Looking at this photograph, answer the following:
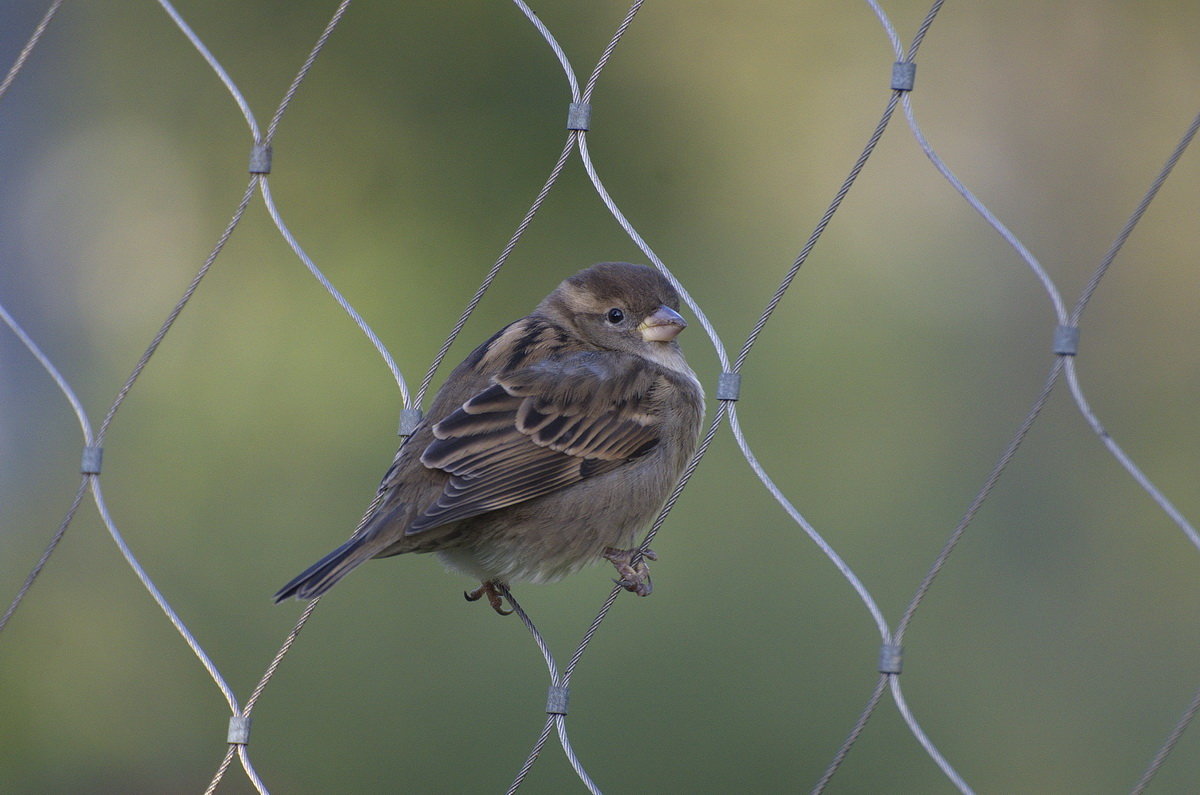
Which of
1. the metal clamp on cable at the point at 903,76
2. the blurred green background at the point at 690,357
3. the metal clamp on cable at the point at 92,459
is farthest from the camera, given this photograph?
the blurred green background at the point at 690,357

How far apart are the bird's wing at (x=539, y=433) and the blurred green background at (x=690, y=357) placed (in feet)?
5.23

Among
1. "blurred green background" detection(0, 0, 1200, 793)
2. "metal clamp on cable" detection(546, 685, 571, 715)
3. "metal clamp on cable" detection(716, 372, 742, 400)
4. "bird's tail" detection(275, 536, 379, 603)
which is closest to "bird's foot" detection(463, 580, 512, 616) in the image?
"bird's tail" detection(275, 536, 379, 603)

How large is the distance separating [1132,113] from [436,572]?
363 cm

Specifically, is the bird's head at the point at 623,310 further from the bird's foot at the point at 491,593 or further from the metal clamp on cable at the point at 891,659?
the metal clamp on cable at the point at 891,659

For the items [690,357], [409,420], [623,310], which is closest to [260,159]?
[409,420]

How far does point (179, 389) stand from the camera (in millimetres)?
5691

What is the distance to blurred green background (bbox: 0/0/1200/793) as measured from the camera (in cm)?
494

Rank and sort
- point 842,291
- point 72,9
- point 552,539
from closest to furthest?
point 552,539 → point 842,291 → point 72,9

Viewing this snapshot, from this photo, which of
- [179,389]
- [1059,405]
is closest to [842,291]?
[1059,405]

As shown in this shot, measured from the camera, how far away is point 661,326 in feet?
11.1

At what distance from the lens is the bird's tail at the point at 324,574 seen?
2.59 m

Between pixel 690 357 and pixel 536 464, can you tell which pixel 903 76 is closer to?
pixel 536 464

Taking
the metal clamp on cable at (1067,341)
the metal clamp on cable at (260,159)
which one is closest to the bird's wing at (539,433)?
the metal clamp on cable at (260,159)

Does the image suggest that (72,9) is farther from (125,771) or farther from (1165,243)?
(1165,243)
